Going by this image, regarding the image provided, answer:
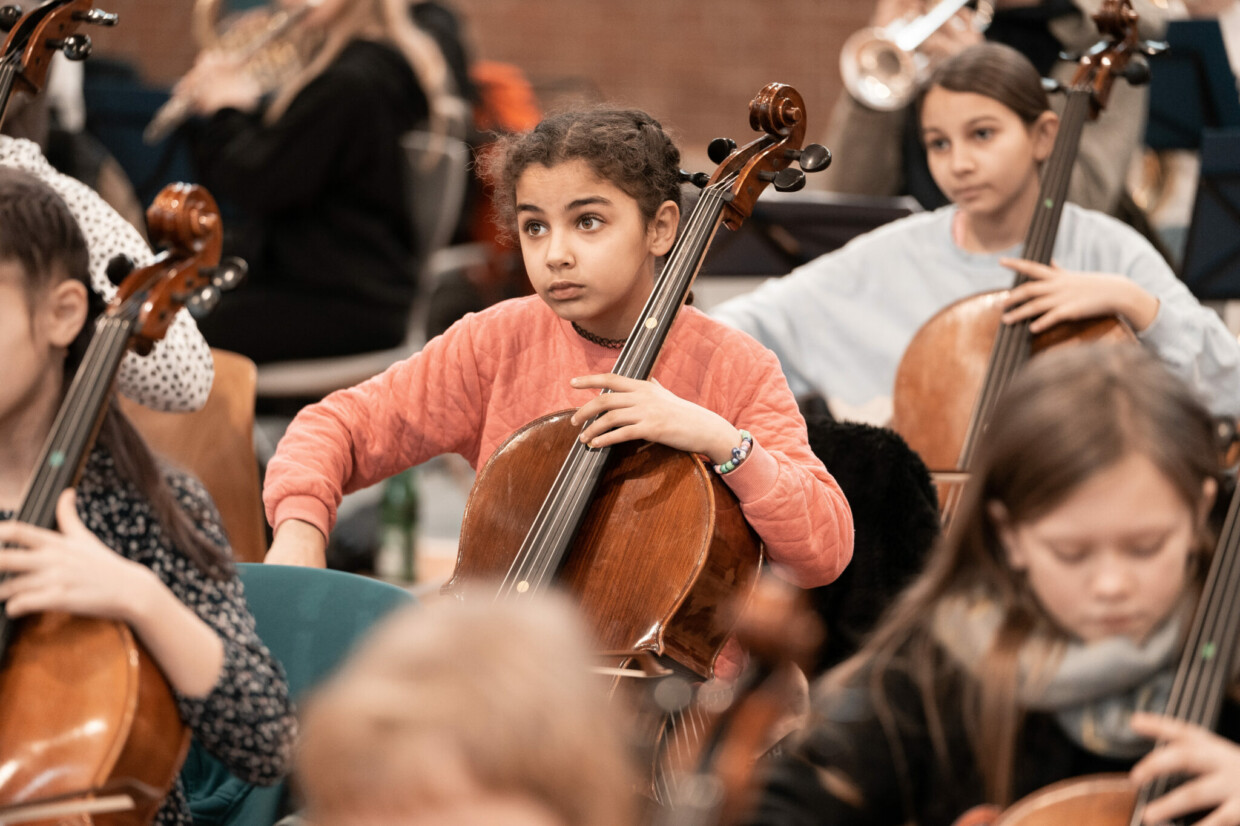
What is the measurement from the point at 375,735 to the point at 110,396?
70cm

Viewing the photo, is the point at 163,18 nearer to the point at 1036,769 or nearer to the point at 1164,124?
the point at 1164,124

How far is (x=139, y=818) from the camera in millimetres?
1203

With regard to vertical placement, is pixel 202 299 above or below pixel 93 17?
below

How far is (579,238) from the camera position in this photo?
5.67ft

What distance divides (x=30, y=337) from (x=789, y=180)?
34.5 inches

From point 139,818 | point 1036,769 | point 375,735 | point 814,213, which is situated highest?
point 814,213

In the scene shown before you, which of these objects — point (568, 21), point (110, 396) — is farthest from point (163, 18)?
point (110, 396)

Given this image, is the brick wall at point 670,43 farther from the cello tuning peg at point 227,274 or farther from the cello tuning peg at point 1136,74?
the cello tuning peg at point 227,274

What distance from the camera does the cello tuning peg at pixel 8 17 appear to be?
1935 millimetres

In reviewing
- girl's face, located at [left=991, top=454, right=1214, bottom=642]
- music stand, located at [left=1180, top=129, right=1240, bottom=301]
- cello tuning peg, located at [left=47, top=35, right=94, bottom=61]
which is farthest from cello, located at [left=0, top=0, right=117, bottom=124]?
music stand, located at [left=1180, top=129, right=1240, bottom=301]

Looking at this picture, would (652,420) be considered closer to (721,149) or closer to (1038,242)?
(721,149)

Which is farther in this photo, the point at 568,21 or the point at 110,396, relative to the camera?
the point at 568,21

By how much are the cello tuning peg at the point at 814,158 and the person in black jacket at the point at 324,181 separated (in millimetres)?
2025

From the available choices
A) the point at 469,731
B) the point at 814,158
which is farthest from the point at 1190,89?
the point at 469,731
